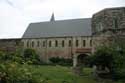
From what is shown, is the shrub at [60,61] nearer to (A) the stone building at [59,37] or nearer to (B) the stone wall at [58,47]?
(A) the stone building at [59,37]

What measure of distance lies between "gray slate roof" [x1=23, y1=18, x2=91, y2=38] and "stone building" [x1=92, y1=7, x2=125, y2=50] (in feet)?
50.5

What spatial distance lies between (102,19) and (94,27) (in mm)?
2290

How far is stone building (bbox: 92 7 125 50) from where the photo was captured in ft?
161

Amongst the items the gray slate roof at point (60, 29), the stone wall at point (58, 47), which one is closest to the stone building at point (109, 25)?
the stone wall at point (58, 47)

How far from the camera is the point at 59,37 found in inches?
2751

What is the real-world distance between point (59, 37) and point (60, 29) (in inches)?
97.4

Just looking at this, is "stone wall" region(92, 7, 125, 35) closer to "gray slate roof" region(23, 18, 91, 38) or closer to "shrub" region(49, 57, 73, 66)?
"shrub" region(49, 57, 73, 66)

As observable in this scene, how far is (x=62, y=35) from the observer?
70.0 m

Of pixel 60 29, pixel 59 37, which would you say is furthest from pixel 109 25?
pixel 60 29

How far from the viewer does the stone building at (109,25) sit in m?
49.1

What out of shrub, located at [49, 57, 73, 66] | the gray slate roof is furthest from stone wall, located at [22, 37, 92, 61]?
shrub, located at [49, 57, 73, 66]

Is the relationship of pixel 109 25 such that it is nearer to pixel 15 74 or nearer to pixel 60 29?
pixel 60 29

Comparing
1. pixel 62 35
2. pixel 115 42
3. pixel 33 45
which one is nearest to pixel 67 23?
pixel 62 35

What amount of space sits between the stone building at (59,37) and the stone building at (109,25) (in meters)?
12.8
